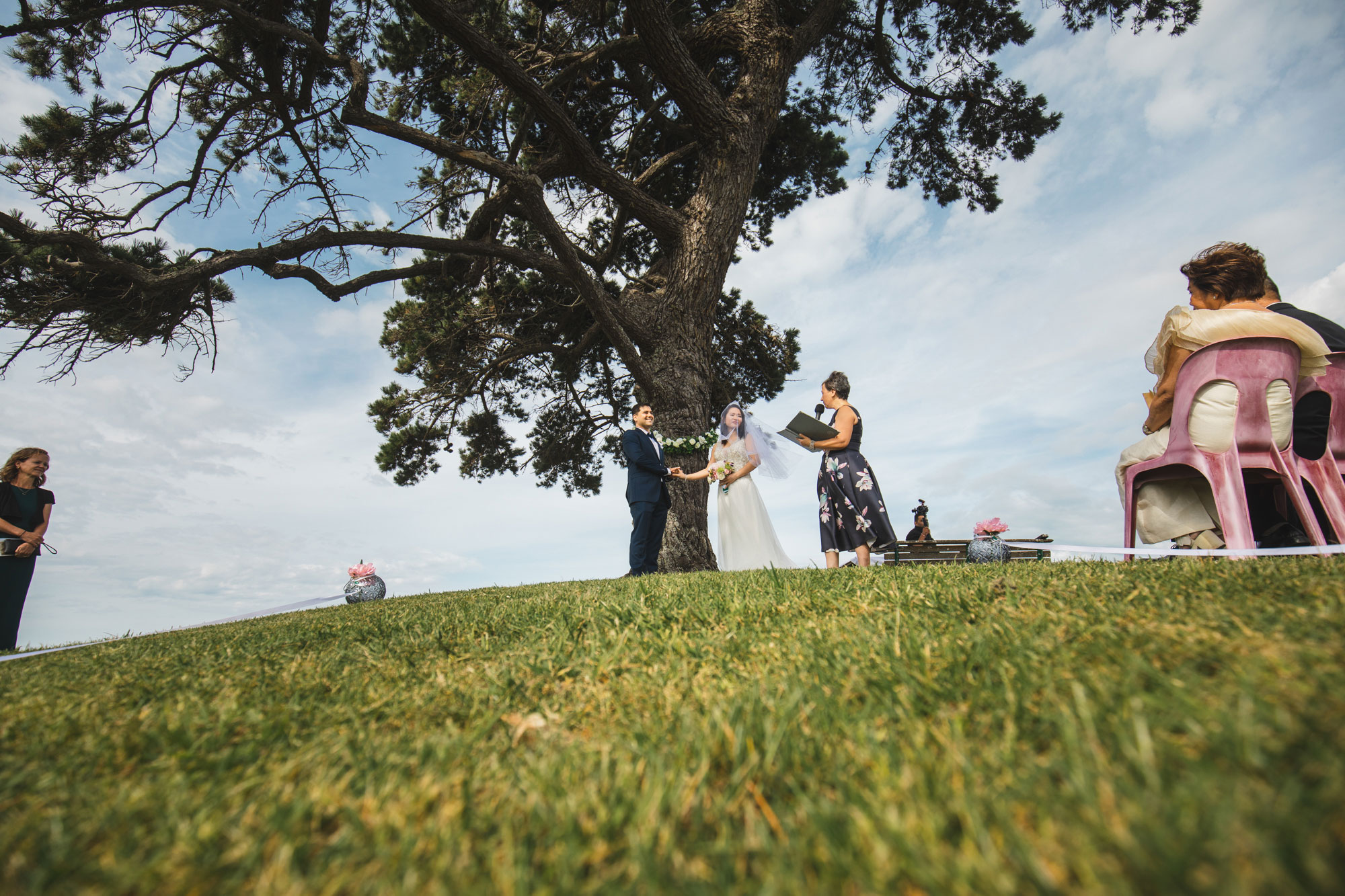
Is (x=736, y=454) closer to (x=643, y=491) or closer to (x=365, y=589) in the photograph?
(x=643, y=491)

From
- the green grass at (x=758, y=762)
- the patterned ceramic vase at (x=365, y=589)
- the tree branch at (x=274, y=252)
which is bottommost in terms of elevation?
the green grass at (x=758, y=762)

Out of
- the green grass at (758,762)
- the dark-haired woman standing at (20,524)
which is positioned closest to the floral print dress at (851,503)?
the green grass at (758,762)

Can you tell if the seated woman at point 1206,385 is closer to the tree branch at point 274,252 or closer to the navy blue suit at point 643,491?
the navy blue suit at point 643,491

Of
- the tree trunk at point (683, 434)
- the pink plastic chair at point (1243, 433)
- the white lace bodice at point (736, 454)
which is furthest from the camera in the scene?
the tree trunk at point (683, 434)

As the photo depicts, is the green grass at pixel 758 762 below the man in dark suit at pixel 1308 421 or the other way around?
below

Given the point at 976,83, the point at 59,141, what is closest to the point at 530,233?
the point at 59,141

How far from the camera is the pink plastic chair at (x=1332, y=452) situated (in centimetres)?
402

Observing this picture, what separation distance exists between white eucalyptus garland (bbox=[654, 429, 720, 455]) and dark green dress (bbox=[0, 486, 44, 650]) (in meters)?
6.81

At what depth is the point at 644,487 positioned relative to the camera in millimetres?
8164

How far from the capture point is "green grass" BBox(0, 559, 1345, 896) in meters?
0.95

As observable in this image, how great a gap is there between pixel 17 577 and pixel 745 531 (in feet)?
25.6

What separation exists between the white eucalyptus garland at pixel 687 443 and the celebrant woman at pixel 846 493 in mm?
2708

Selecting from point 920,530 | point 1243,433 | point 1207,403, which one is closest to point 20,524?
point 1207,403

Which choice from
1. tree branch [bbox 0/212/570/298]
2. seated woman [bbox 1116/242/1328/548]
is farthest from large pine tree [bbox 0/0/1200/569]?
seated woman [bbox 1116/242/1328/548]
